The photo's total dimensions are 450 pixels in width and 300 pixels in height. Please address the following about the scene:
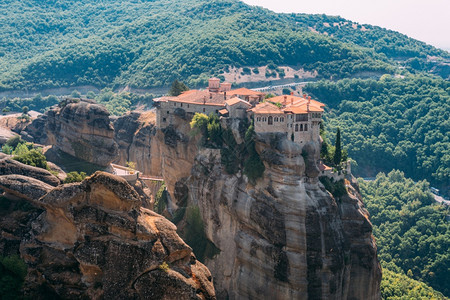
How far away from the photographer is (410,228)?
104 meters

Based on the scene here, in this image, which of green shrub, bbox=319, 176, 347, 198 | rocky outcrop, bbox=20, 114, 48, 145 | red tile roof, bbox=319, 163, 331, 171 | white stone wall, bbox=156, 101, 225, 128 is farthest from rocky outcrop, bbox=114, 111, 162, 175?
green shrub, bbox=319, 176, 347, 198

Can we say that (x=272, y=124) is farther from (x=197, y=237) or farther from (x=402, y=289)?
(x=402, y=289)

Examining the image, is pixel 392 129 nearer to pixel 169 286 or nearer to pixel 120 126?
pixel 120 126

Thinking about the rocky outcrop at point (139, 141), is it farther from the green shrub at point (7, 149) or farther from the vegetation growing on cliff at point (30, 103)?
the vegetation growing on cliff at point (30, 103)

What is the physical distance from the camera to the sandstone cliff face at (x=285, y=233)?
59.8 meters

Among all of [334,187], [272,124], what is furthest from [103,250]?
[334,187]

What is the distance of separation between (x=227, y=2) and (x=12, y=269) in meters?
168

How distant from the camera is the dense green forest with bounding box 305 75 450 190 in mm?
131875

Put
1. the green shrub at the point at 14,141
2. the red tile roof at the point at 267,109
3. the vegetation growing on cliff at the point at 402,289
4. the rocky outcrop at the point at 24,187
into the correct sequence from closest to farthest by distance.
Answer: the rocky outcrop at the point at 24,187, the red tile roof at the point at 267,109, the vegetation growing on cliff at the point at 402,289, the green shrub at the point at 14,141

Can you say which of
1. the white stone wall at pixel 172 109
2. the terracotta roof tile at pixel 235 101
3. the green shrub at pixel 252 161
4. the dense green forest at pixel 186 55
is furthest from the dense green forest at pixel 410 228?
the dense green forest at pixel 186 55

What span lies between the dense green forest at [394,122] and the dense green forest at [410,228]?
34.3ft

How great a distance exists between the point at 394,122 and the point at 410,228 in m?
44.3

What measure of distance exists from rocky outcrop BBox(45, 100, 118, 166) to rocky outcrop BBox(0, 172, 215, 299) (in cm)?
3932

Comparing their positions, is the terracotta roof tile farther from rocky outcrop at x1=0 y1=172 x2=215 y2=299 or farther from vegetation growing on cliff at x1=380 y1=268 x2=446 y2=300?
vegetation growing on cliff at x1=380 y1=268 x2=446 y2=300
